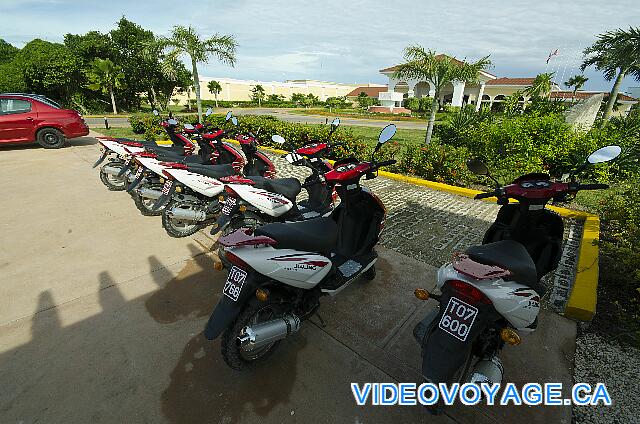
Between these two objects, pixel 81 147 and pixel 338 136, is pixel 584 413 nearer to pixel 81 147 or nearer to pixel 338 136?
pixel 338 136

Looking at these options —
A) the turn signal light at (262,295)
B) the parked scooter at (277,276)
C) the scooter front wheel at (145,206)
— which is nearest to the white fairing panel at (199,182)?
the scooter front wheel at (145,206)

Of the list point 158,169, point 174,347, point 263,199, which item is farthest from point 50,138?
point 174,347

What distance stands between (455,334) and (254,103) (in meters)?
56.9

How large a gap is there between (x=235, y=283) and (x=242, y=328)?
1.10ft

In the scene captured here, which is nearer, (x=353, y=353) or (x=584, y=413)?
(x=584, y=413)

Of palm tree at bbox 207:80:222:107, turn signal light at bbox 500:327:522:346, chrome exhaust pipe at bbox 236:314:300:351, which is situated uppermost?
palm tree at bbox 207:80:222:107

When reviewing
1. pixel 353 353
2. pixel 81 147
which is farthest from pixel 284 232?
pixel 81 147

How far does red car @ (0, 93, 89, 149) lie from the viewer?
895 cm

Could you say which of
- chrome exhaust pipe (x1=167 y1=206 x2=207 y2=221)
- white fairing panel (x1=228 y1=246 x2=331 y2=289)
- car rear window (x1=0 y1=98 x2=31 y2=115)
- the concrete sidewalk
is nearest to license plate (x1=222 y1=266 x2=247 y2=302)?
white fairing panel (x1=228 y1=246 x2=331 y2=289)

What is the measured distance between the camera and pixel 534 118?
781 centimetres

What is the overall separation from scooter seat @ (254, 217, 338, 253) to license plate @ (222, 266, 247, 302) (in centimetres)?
33

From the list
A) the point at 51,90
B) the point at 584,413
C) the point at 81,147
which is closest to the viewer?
the point at 584,413

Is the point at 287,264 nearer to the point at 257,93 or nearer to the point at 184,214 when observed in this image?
the point at 184,214

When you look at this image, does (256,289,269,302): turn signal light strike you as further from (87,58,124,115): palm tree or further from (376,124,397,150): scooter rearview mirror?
(87,58,124,115): palm tree
